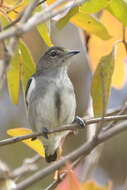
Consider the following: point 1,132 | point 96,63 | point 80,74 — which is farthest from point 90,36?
point 1,132

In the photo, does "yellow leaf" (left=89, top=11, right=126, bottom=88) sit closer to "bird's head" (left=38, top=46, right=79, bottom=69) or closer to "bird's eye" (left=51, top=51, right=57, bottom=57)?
"bird's head" (left=38, top=46, right=79, bottom=69)

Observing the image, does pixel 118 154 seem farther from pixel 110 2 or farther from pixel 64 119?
pixel 110 2

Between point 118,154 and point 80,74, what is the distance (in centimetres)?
71

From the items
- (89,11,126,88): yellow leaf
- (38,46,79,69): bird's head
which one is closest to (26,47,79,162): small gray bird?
(38,46,79,69): bird's head

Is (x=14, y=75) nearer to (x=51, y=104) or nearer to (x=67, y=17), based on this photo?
(x=67, y=17)

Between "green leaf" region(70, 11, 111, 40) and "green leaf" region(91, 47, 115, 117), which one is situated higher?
"green leaf" region(70, 11, 111, 40)

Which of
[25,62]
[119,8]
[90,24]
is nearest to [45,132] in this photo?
[25,62]

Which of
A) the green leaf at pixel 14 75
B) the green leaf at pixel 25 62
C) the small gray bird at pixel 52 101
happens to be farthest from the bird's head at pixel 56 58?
the green leaf at pixel 14 75

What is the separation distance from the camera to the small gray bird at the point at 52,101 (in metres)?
2.85

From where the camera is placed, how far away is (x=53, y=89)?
290 centimetres

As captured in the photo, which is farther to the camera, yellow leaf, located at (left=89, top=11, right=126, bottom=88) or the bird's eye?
the bird's eye

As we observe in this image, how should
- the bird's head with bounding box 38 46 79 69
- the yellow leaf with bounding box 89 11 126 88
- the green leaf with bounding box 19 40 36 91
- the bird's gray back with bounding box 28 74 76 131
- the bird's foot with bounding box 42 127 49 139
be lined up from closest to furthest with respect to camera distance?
the green leaf with bounding box 19 40 36 91 < the yellow leaf with bounding box 89 11 126 88 < the bird's foot with bounding box 42 127 49 139 < the bird's gray back with bounding box 28 74 76 131 < the bird's head with bounding box 38 46 79 69

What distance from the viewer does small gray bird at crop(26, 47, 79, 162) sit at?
285 centimetres

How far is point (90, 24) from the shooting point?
2109 mm
